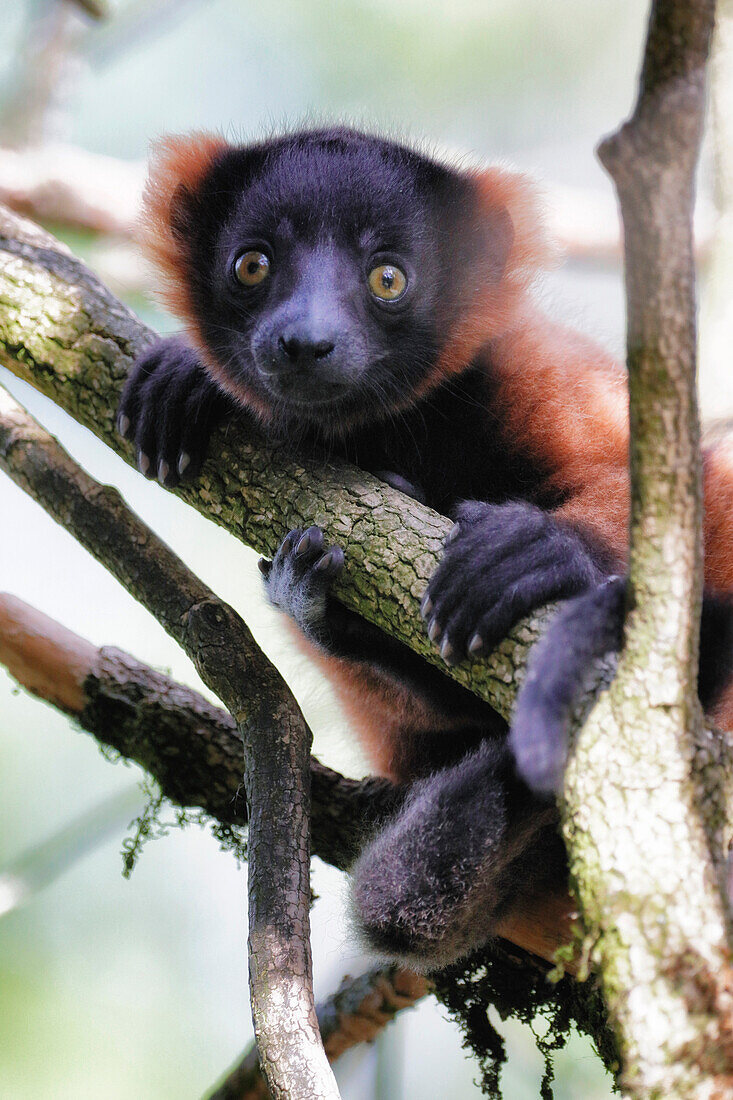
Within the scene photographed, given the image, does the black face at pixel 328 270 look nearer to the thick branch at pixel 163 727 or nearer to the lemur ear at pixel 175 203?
the lemur ear at pixel 175 203

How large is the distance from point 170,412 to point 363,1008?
2103mm

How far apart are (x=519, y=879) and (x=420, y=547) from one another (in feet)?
3.38

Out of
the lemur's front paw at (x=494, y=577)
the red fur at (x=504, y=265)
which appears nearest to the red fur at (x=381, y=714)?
the lemur's front paw at (x=494, y=577)

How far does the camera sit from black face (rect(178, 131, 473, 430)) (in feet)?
8.17

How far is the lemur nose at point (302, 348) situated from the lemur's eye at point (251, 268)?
1.28 ft

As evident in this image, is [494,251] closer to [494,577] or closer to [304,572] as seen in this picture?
[304,572]

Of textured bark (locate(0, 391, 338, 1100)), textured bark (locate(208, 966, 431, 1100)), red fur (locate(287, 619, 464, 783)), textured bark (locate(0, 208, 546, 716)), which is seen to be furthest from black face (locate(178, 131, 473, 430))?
textured bark (locate(208, 966, 431, 1100))

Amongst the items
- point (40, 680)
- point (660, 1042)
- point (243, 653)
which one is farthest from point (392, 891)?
point (40, 680)

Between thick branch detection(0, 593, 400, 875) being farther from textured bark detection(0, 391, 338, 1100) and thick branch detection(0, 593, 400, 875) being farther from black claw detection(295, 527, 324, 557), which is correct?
black claw detection(295, 527, 324, 557)

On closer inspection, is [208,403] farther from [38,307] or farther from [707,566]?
[707,566]

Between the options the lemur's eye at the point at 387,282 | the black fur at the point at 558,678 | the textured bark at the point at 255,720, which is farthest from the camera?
the lemur's eye at the point at 387,282

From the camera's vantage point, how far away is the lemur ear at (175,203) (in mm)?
3023

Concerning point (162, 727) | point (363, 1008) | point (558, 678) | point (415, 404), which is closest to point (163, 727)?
point (162, 727)

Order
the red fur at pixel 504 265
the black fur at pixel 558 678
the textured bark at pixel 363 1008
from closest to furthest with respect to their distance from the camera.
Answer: the black fur at pixel 558 678
the red fur at pixel 504 265
the textured bark at pixel 363 1008
